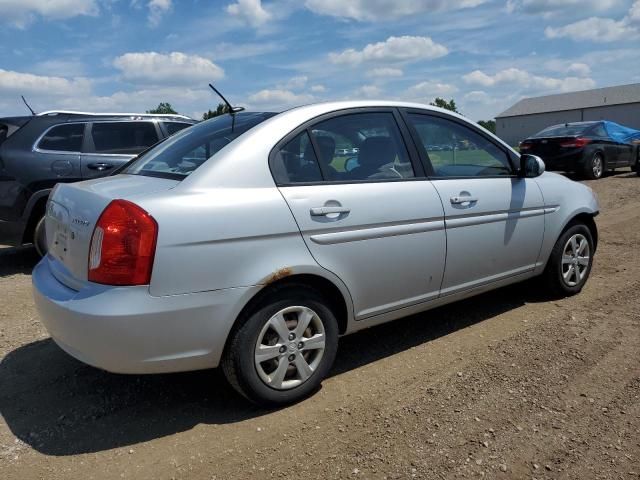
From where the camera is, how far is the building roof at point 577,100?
64562 millimetres

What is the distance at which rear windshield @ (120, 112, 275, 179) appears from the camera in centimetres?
327

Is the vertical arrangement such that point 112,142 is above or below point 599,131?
below

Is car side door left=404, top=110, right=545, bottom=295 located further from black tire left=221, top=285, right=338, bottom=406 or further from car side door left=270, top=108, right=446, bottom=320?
black tire left=221, top=285, right=338, bottom=406

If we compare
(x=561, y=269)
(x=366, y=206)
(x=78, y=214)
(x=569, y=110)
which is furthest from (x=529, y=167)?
(x=569, y=110)

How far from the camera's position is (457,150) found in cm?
417

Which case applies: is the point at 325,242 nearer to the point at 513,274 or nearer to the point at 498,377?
the point at 498,377

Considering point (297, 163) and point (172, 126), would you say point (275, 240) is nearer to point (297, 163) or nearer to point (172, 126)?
point (297, 163)

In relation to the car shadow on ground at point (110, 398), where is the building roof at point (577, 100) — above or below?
above

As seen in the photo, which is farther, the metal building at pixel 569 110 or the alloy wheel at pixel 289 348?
the metal building at pixel 569 110

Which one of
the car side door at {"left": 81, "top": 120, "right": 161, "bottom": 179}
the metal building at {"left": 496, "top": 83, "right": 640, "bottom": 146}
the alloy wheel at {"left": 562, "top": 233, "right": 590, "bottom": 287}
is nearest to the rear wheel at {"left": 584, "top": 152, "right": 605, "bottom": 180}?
the alloy wheel at {"left": 562, "top": 233, "right": 590, "bottom": 287}

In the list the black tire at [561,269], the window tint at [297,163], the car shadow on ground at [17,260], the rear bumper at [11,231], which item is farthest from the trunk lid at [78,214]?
the car shadow on ground at [17,260]

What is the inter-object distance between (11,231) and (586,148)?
484 inches

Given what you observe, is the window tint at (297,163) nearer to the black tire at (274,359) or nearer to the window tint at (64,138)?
the black tire at (274,359)

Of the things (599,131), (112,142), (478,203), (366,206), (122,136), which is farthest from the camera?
(599,131)
